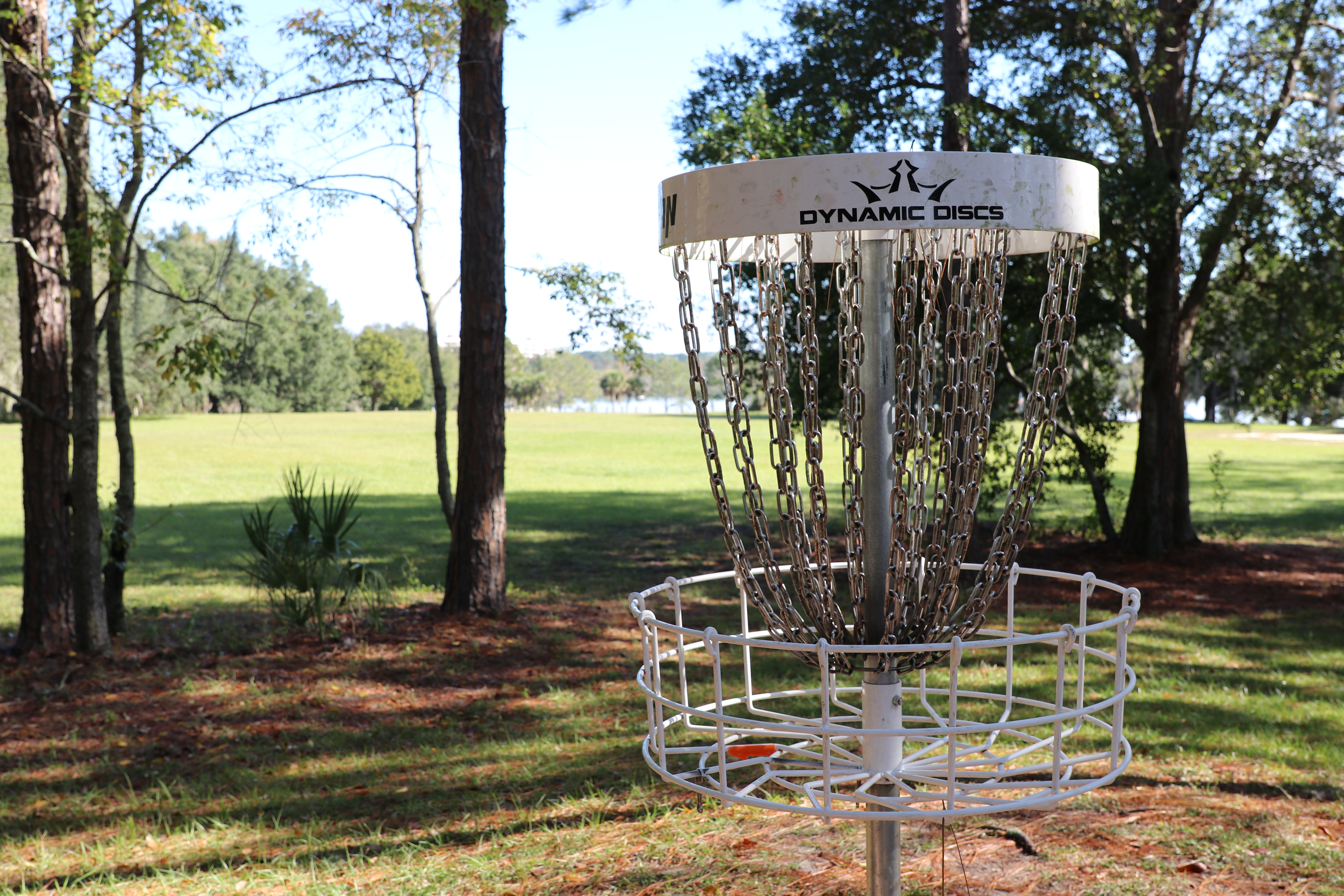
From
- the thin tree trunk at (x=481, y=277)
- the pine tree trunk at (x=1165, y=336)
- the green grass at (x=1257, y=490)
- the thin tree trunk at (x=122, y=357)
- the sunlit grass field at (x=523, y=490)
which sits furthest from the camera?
the green grass at (x=1257, y=490)

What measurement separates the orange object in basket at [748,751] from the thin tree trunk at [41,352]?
6136 mm

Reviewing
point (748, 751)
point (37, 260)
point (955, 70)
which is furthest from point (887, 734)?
point (955, 70)

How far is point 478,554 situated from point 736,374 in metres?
7.34

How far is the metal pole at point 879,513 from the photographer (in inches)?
80.3

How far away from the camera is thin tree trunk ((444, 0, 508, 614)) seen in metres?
8.88

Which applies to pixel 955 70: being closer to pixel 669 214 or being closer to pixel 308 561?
pixel 308 561

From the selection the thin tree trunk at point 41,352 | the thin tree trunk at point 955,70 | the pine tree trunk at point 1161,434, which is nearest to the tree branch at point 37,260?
the thin tree trunk at point 41,352

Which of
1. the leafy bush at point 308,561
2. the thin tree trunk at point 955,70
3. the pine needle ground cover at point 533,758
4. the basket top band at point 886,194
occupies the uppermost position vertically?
the thin tree trunk at point 955,70

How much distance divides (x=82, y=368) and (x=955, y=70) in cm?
752

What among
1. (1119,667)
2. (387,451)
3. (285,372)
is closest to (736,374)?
(1119,667)

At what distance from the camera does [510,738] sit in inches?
245

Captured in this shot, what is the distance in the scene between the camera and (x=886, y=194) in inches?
67.1

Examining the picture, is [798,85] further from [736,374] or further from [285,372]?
[285,372]

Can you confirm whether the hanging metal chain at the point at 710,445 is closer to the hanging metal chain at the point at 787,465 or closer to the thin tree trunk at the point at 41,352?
the hanging metal chain at the point at 787,465
